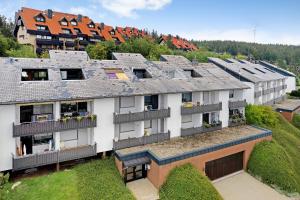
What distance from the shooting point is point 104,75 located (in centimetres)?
2852

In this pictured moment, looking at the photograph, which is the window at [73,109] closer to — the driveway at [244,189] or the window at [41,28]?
the driveway at [244,189]

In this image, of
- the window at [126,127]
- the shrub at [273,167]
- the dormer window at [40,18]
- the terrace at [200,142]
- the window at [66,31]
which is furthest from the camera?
the window at [66,31]

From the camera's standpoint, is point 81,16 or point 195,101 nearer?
point 195,101

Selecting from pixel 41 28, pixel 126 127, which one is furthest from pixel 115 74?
pixel 41 28

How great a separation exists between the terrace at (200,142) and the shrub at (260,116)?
2550 mm

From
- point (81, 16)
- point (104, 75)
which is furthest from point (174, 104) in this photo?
point (81, 16)

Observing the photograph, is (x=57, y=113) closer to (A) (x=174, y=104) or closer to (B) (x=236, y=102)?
(A) (x=174, y=104)

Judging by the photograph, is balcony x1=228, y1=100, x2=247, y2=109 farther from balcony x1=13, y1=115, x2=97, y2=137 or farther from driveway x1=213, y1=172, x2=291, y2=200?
balcony x1=13, y1=115, x2=97, y2=137

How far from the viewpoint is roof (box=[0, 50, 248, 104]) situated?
74.0ft

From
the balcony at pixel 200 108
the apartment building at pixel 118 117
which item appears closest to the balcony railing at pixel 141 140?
the apartment building at pixel 118 117

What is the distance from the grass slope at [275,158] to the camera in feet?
91.9

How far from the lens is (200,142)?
96.3ft

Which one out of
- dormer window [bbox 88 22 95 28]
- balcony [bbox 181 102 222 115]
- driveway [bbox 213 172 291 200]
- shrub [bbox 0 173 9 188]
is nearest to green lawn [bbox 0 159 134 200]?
shrub [bbox 0 173 9 188]

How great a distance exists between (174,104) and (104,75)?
9292 mm
